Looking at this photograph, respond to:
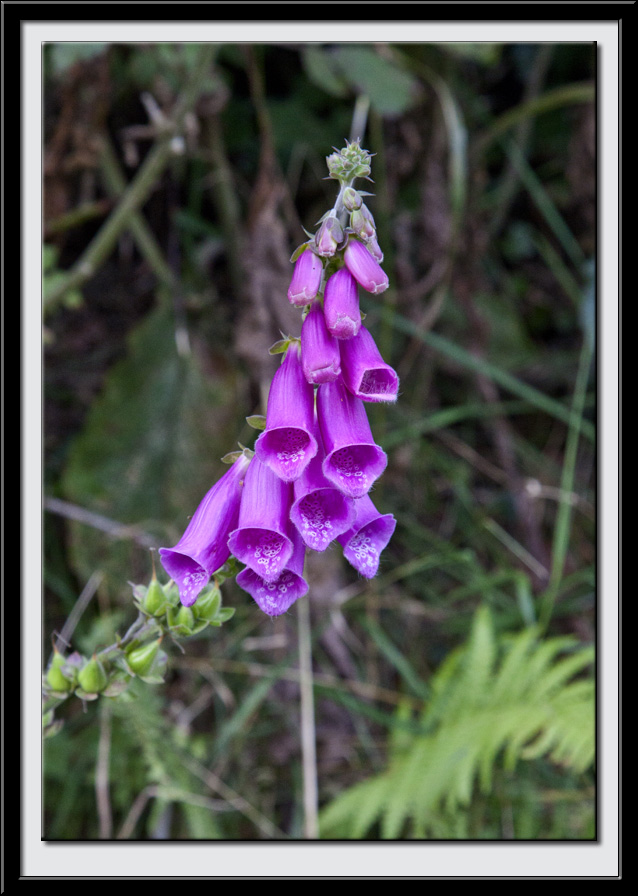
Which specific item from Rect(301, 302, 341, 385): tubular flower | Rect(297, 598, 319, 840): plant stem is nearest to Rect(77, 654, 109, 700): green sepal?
Rect(301, 302, 341, 385): tubular flower

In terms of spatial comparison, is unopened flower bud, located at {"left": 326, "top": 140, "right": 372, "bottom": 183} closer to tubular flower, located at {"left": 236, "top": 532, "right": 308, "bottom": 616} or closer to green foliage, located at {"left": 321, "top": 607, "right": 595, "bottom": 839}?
tubular flower, located at {"left": 236, "top": 532, "right": 308, "bottom": 616}

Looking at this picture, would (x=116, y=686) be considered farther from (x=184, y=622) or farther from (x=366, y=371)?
(x=366, y=371)

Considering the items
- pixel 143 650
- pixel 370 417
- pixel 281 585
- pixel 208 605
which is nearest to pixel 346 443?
pixel 281 585

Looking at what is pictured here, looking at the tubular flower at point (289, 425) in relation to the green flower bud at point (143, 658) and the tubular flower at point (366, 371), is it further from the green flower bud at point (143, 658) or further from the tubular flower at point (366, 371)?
the green flower bud at point (143, 658)

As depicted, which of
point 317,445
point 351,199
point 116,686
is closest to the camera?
point 351,199

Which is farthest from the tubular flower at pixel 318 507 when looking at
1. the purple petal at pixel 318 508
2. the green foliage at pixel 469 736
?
the green foliage at pixel 469 736
